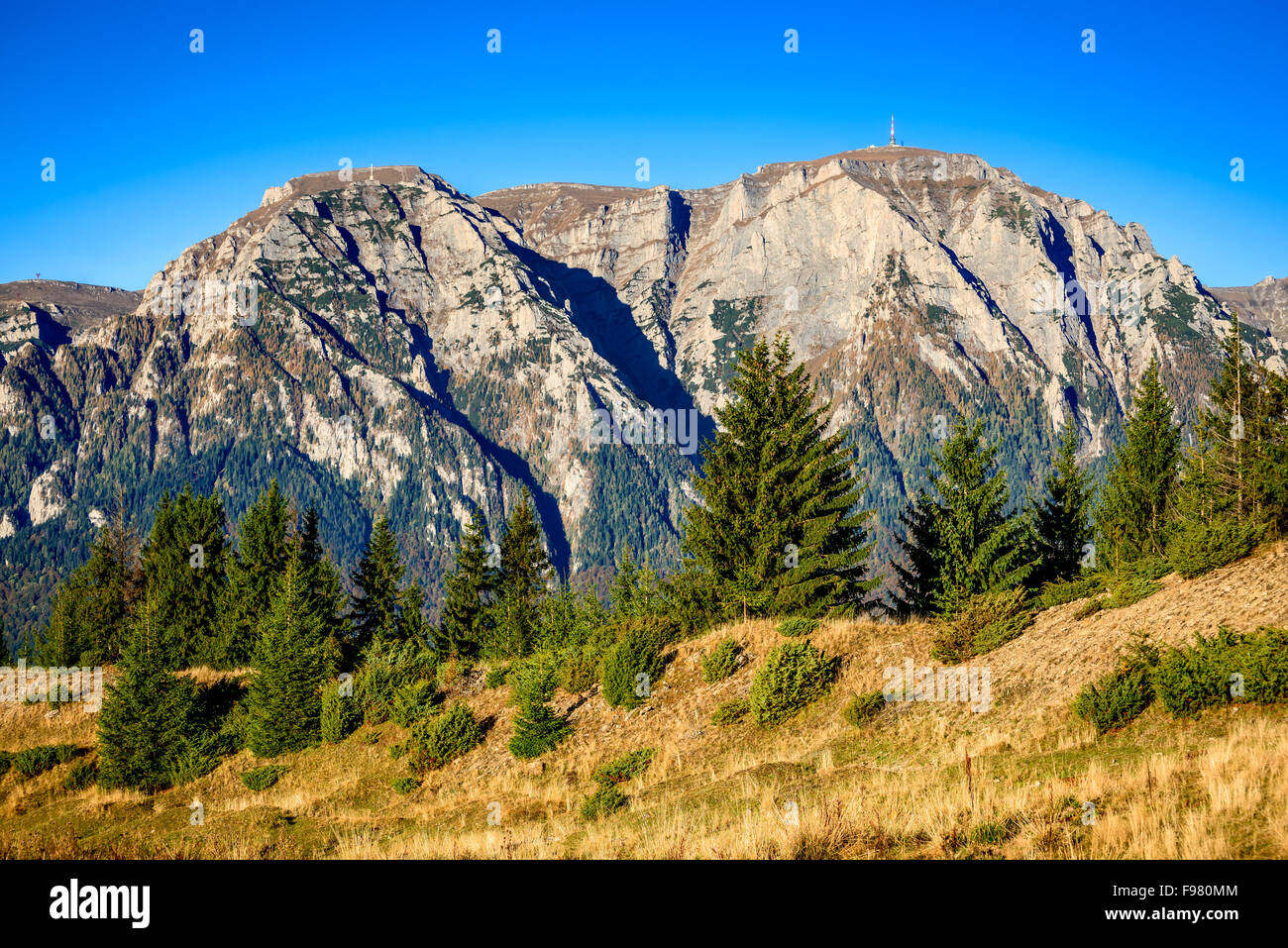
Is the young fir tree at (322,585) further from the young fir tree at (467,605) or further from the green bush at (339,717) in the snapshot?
the green bush at (339,717)

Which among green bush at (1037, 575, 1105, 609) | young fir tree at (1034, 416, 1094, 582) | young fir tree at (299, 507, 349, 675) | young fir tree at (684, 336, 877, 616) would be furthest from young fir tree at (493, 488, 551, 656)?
green bush at (1037, 575, 1105, 609)

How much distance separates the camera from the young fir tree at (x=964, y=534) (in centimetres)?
3119

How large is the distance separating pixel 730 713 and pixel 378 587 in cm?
4678

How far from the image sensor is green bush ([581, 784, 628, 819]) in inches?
590

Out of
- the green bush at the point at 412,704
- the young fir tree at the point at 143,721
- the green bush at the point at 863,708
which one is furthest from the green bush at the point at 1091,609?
the young fir tree at the point at 143,721

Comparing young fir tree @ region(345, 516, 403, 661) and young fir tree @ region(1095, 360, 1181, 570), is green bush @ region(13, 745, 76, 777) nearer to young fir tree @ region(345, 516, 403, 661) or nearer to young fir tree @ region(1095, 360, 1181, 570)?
young fir tree @ region(345, 516, 403, 661)

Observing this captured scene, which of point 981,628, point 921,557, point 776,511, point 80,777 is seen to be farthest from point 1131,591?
point 80,777

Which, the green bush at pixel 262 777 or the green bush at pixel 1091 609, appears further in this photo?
the green bush at pixel 262 777

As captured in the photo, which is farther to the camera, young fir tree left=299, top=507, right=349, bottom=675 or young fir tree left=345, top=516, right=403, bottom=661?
young fir tree left=345, top=516, right=403, bottom=661

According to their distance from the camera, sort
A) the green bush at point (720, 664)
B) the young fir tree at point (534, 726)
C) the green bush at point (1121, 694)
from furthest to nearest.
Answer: the green bush at point (720, 664) → the young fir tree at point (534, 726) → the green bush at point (1121, 694)

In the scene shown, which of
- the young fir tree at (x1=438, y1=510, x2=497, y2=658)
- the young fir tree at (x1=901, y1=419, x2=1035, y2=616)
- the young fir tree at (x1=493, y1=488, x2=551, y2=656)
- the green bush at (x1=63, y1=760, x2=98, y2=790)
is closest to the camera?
the green bush at (x1=63, y1=760, x2=98, y2=790)

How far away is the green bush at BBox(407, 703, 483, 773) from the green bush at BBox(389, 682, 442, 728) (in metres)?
1.75

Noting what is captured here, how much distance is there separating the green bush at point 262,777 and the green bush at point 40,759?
1055 cm
